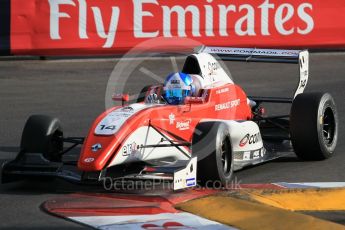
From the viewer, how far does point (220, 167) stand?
9.70 metres

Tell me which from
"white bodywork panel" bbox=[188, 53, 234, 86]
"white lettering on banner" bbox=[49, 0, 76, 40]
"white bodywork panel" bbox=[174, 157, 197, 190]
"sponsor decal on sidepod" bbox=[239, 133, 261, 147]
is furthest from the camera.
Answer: "white lettering on banner" bbox=[49, 0, 76, 40]

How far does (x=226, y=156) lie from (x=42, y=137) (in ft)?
6.17

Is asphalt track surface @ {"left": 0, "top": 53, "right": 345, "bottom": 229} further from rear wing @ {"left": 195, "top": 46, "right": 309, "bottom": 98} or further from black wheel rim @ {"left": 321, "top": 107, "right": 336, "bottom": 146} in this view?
rear wing @ {"left": 195, "top": 46, "right": 309, "bottom": 98}

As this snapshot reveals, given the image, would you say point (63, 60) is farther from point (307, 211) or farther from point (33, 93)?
point (307, 211)

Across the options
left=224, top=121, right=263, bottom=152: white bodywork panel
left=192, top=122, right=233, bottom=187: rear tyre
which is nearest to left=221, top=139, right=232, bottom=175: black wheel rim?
left=192, top=122, right=233, bottom=187: rear tyre

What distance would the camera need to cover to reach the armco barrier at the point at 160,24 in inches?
784

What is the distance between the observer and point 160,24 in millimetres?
20062

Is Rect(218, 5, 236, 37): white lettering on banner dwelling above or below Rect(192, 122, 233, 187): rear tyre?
above

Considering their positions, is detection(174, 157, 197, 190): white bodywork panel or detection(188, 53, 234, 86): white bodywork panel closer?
detection(174, 157, 197, 190): white bodywork panel

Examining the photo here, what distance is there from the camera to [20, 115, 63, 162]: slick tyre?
33.4 feet

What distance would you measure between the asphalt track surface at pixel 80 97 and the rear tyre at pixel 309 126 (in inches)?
5.4

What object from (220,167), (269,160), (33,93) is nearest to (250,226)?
(220,167)

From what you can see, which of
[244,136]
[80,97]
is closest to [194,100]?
[244,136]

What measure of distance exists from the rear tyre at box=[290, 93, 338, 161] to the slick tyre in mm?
2659
